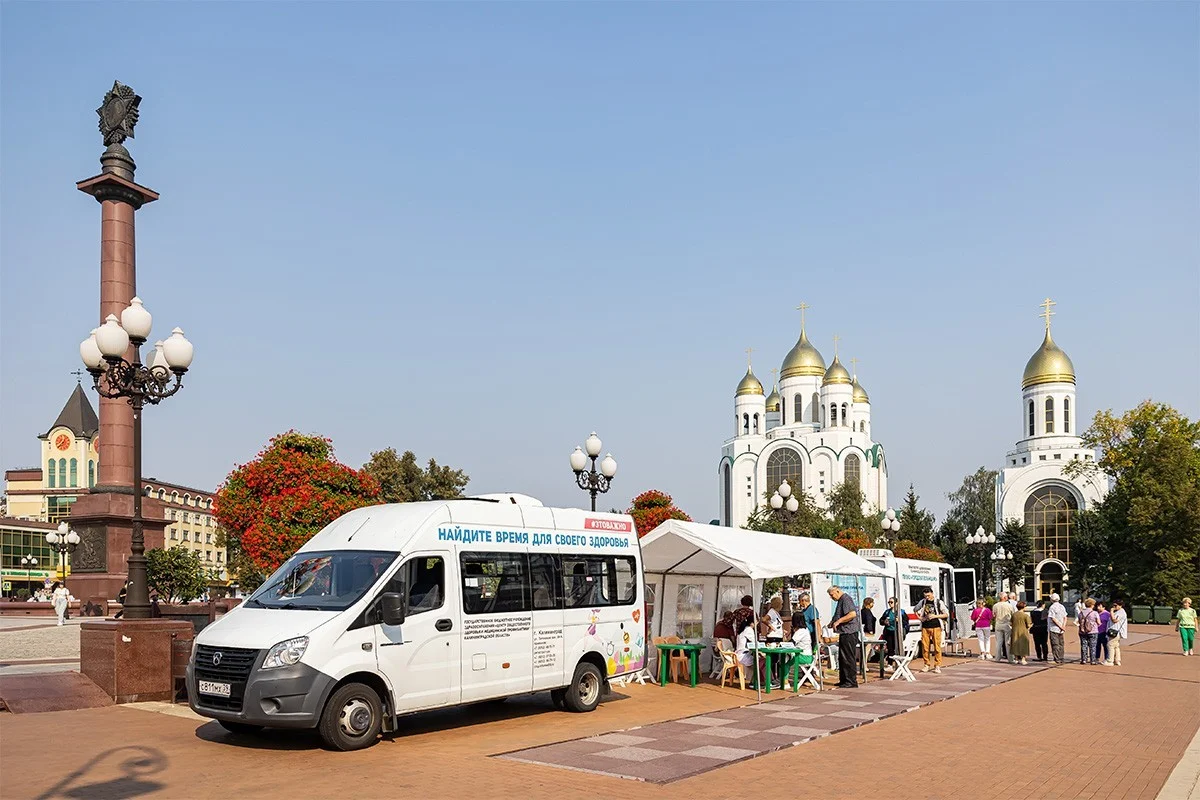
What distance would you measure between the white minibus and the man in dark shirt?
440 cm

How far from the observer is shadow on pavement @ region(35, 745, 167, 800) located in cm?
837

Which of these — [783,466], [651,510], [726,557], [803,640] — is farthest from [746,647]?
[783,466]

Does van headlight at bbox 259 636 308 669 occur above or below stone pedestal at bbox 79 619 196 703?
above

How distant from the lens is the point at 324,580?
11.5m

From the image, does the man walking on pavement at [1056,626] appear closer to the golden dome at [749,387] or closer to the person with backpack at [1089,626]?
the person with backpack at [1089,626]

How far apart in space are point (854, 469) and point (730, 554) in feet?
294

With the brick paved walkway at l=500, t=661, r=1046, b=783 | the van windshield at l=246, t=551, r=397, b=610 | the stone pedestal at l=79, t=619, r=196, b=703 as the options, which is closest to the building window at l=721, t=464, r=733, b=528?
the brick paved walkway at l=500, t=661, r=1046, b=783

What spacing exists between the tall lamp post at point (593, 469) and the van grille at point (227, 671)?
444 inches

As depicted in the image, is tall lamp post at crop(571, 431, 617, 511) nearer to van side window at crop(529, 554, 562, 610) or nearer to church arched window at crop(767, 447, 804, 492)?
van side window at crop(529, 554, 562, 610)

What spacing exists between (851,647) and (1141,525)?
43.8m

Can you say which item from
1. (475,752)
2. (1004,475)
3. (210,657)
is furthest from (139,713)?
(1004,475)

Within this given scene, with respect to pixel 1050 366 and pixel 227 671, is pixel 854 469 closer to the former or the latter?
pixel 1050 366

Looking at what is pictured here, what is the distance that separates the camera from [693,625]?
1983cm

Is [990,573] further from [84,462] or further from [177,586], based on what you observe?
[84,462]
